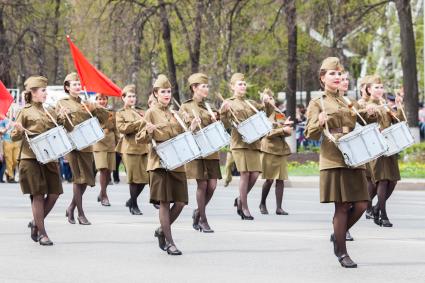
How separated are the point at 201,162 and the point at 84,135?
1492 millimetres

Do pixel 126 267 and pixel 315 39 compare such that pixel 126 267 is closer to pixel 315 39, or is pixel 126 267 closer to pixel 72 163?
pixel 72 163

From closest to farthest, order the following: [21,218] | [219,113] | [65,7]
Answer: [219,113] < [21,218] < [65,7]

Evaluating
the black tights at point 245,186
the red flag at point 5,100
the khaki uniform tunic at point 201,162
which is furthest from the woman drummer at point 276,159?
the red flag at point 5,100

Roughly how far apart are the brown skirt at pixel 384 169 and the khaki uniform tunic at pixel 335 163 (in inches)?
171

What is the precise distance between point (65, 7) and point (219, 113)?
→ 37.8 metres

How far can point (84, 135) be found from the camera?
15031 mm

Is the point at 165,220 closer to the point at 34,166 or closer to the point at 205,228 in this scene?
the point at 34,166

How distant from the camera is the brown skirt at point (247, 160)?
54.5ft

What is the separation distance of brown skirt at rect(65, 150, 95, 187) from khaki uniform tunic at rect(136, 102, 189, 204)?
3501 mm


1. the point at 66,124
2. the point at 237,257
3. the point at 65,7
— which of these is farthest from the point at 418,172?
the point at 65,7

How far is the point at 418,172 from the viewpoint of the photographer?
25.6m

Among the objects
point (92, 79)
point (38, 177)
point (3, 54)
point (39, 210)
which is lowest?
point (3, 54)

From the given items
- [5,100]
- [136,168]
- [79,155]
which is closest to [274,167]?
[136,168]

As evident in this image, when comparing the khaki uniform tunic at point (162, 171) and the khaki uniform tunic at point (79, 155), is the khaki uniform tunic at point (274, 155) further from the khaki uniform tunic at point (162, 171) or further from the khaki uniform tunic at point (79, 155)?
the khaki uniform tunic at point (162, 171)
